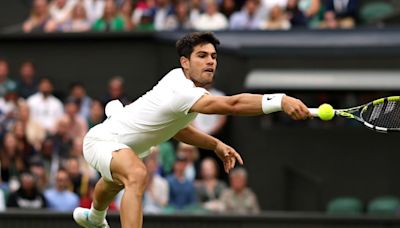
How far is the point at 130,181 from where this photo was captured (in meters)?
10.7

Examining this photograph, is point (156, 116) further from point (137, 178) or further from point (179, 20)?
point (179, 20)

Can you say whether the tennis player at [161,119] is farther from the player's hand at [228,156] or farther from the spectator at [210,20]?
the spectator at [210,20]

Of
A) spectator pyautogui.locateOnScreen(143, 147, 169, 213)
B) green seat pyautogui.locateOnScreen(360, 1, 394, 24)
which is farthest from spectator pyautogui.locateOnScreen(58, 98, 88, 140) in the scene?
green seat pyautogui.locateOnScreen(360, 1, 394, 24)

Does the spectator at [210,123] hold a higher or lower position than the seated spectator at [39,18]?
lower

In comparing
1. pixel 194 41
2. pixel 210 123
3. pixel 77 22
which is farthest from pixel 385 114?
pixel 77 22

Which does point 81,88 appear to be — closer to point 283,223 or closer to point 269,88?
point 269,88

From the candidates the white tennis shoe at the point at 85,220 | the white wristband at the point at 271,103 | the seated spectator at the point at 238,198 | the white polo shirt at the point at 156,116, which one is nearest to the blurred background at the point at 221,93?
the seated spectator at the point at 238,198

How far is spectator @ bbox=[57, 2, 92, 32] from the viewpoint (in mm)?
20188

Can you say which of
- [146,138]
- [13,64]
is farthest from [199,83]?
[13,64]

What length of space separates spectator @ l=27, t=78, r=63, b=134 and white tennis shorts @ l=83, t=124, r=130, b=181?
6.69 meters

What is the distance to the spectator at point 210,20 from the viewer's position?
63.4 feet

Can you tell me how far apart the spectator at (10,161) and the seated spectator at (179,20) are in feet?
11.4

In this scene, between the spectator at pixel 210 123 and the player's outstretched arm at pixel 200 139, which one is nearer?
the player's outstretched arm at pixel 200 139

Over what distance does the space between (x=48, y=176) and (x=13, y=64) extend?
12.4 feet
